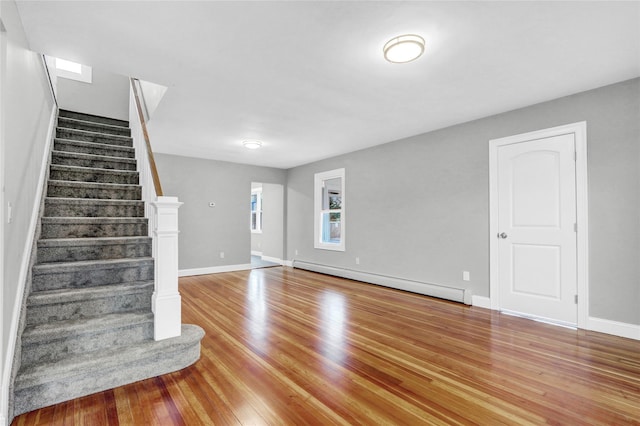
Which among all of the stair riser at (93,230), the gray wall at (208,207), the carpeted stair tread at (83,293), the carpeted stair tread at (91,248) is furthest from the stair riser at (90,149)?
the carpeted stair tread at (83,293)

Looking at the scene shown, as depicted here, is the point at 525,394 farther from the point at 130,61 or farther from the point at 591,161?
the point at 130,61

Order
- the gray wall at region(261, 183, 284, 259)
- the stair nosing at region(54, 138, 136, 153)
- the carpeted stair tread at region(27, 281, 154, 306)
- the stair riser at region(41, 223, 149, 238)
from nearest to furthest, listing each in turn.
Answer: the carpeted stair tread at region(27, 281, 154, 306) < the stair riser at region(41, 223, 149, 238) < the stair nosing at region(54, 138, 136, 153) < the gray wall at region(261, 183, 284, 259)

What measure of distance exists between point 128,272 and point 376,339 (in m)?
2.31

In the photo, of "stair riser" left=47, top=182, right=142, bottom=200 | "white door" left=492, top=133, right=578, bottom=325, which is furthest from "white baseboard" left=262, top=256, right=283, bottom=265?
"white door" left=492, top=133, right=578, bottom=325

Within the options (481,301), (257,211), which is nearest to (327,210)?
(481,301)

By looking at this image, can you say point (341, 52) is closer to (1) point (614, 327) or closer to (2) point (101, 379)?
(2) point (101, 379)

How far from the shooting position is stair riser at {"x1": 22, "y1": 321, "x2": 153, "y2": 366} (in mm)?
1967

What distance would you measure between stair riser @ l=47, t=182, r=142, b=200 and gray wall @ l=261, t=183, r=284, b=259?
4412mm

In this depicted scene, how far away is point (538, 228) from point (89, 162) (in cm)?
528

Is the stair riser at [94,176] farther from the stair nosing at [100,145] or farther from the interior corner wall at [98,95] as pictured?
the interior corner wall at [98,95]

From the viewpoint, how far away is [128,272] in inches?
103

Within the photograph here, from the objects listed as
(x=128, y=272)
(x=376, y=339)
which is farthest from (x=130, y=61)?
(x=376, y=339)

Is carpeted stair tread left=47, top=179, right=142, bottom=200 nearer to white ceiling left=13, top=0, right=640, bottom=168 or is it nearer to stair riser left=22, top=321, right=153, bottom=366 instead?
white ceiling left=13, top=0, right=640, bottom=168

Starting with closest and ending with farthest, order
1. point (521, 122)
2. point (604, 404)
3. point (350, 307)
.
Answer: point (604, 404), point (521, 122), point (350, 307)
